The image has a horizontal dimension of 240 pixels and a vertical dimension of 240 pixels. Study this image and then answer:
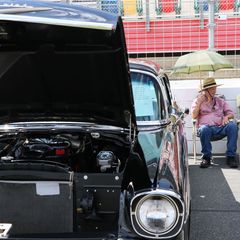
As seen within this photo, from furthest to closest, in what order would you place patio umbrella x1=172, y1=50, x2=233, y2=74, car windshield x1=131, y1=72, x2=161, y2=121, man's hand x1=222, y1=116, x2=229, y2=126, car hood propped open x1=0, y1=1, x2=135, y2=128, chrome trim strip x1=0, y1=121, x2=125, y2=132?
patio umbrella x1=172, y1=50, x2=233, y2=74, man's hand x1=222, y1=116, x2=229, y2=126, car windshield x1=131, y1=72, x2=161, y2=121, chrome trim strip x1=0, y1=121, x2=125, y2=132, car hood propped open x1=0, y1=1, x2=135, y2=128

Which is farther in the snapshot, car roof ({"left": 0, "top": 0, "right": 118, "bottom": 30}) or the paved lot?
the paved lot

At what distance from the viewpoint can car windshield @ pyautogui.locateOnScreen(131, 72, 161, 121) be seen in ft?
14.3

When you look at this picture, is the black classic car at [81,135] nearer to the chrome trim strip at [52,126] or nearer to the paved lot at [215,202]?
the chrome trim strip at [52,126]

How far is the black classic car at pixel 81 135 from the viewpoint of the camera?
290cm

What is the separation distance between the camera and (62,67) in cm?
371

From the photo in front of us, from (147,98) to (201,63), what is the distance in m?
2.86

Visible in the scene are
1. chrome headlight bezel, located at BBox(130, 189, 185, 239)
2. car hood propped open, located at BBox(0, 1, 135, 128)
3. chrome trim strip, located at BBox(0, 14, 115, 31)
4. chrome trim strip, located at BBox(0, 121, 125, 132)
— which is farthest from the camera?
chrome trim strip, located at BBox(0, 121, 125, 132)

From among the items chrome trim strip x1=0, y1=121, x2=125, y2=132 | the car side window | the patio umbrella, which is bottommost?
chrome trim strip x1=0, y1=121, x2=125, y2=132

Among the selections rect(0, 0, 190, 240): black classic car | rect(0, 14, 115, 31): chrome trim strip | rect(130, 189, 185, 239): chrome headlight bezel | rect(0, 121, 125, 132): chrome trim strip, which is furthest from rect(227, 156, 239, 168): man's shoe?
rect(0, 14, 115, 31): chrome trim strip

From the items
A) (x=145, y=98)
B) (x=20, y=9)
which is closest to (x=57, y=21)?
(x=20, y=9)

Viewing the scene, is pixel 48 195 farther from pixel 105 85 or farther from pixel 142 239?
pixel 105 85

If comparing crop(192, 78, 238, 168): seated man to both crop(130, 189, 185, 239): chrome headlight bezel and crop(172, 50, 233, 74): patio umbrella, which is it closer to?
crop(172, 50, 233, 74): patio umbrella

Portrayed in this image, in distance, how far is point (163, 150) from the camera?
12.0 feet

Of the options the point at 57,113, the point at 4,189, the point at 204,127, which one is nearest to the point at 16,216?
the point at 4,189
